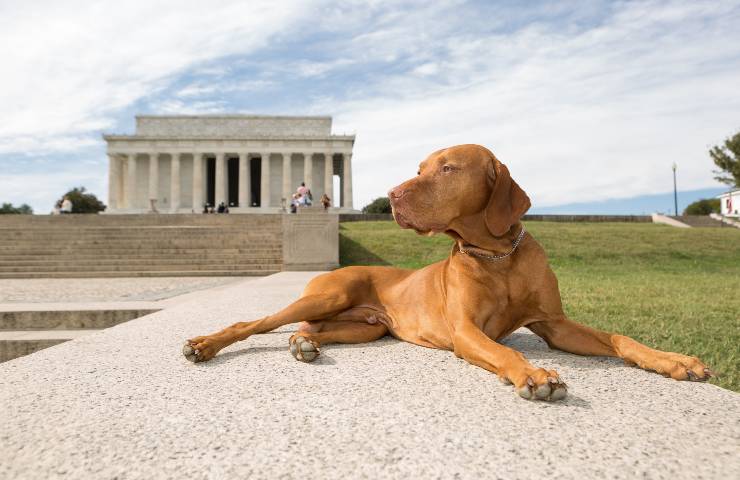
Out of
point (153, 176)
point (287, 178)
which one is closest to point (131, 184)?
point (153, 176)

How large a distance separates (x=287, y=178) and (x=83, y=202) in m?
28.8

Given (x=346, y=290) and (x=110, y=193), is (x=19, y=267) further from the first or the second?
(x=110, y=193)

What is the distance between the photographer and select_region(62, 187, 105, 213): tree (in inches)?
2467

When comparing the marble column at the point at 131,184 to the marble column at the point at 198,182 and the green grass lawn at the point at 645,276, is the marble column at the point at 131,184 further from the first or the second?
the green grass lawn at the point at 645,276

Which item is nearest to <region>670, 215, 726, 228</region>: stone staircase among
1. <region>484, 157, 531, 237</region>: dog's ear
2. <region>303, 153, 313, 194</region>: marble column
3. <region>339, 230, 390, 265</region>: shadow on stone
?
<region>339, 230, 390, 265</region>: shadow on stone

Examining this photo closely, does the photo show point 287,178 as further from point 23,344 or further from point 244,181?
point 23,344

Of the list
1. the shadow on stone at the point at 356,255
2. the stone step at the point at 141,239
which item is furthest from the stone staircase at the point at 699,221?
the stone step at the point at 141,239

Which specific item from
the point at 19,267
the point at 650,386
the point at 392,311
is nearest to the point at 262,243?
the point at 19,267

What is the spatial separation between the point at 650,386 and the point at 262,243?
16.2m

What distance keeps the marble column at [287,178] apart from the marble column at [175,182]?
39.0 feet

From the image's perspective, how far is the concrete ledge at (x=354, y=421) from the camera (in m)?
1.68

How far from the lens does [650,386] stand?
2.48 meters

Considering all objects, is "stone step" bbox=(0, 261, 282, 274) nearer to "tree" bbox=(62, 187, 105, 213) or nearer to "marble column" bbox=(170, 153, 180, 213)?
"marble column" bbox=(170, 153, 180, 213)

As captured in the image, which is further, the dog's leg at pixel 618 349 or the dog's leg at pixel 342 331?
the dog's leg at pixel 342 331
